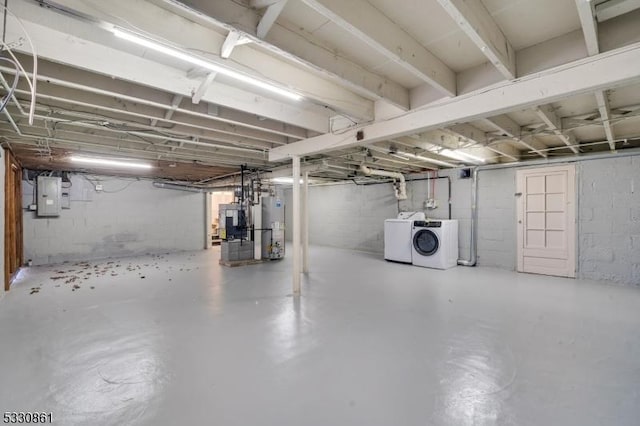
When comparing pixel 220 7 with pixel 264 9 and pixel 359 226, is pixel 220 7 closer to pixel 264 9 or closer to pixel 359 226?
pixel 264 9

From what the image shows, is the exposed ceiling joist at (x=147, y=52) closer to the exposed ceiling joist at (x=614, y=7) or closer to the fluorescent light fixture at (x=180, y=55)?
the fluorescent light fixture at (x=180, y=55)

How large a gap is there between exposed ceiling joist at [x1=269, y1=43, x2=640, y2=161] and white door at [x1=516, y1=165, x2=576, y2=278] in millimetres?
Result: 3794

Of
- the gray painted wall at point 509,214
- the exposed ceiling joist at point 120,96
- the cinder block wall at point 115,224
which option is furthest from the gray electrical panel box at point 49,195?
the gray painted wall at point 509,214

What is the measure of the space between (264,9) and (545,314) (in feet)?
12.7

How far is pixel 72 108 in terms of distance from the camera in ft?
9.43

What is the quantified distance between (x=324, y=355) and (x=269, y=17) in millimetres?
2285

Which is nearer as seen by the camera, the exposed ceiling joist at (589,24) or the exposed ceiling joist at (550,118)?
the exposed ceiling joist at (589,24)

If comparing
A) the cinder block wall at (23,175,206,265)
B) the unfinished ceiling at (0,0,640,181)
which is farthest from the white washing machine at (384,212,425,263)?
the cinder block wall at (23,175,206,265)

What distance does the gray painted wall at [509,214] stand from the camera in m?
4.41

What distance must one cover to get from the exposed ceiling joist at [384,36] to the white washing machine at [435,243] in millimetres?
Result: 3850

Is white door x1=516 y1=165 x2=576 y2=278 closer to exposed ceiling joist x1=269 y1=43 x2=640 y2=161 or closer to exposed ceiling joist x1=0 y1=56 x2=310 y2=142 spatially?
exposed ceiling joist x1=269 y1=43 x2=640 y2=161

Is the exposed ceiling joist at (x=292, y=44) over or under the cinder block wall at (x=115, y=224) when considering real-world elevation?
over

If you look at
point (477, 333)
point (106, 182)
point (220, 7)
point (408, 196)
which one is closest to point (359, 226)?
point (408, 196)

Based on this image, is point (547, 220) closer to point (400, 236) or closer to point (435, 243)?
point (435, 243)
